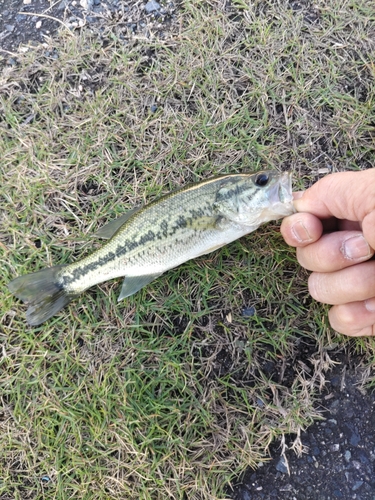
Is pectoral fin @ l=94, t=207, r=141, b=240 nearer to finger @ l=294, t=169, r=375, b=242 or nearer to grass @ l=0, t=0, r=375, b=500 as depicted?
grass @ l=0, t=0, r=375, b=500

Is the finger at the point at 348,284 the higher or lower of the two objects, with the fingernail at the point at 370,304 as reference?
higher

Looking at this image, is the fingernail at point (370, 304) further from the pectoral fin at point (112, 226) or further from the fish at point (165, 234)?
the pectoral fin at point (112, 226)

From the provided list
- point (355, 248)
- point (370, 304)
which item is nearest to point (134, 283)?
point (355, 248)

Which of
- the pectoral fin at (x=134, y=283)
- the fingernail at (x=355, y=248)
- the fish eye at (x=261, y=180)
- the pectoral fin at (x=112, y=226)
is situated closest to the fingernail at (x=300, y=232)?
the fingernail at (x=355, y=248)

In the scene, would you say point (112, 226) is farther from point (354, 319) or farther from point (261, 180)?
point (354, 319)

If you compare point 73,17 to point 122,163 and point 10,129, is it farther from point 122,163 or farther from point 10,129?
point 122,163

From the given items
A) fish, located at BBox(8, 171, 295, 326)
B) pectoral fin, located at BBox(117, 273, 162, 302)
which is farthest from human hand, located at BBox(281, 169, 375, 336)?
pectoral fin, located at BBox(117, 273, 162, 302)
